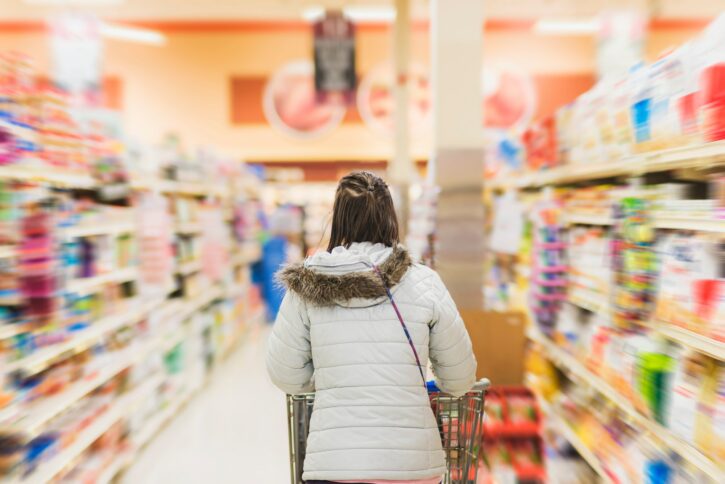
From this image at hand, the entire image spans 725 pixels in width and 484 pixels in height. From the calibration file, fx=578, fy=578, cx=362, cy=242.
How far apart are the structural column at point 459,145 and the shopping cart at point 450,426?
4.37 ft

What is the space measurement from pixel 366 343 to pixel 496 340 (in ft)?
5.21

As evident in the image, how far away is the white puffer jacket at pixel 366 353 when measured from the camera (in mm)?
1657

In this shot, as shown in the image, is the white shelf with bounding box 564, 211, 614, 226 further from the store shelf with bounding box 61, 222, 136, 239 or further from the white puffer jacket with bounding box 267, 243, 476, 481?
the store shelf with bounding box 61, 222, 136, 239

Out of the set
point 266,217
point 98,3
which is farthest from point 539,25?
point 98,3

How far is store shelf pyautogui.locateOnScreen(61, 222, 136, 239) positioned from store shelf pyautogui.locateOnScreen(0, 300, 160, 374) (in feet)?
1.68

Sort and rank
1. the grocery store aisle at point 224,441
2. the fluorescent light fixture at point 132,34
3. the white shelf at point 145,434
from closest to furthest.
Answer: the white shelf at point 145,434 < the grocery store aisle at point 224,441 < the fluorescent light fixture at point 132,34

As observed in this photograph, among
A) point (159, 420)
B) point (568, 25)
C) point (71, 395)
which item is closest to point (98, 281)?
point (71, 395)

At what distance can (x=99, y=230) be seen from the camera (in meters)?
3.41

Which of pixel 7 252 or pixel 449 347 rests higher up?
pixel 7 252

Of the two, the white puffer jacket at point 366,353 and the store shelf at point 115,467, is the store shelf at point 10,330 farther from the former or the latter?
the white puffer jacket at point 366,353

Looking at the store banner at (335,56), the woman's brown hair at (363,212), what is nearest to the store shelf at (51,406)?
the woman's brown hair at (363,212)

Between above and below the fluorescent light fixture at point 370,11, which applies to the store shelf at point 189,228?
below

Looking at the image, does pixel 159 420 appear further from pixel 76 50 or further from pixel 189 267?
pixel 76 50

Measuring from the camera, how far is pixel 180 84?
11.3 m
